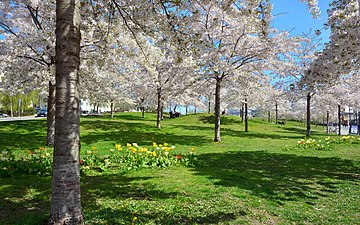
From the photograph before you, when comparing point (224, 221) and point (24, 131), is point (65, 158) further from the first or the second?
point (24, 131)

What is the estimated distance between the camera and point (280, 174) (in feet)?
23.0

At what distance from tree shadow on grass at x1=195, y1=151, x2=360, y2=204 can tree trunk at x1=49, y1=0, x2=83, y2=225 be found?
3.49 metres

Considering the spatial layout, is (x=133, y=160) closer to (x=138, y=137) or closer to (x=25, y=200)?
(x=25, y=200)

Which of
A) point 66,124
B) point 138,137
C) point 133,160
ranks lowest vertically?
point 138,137

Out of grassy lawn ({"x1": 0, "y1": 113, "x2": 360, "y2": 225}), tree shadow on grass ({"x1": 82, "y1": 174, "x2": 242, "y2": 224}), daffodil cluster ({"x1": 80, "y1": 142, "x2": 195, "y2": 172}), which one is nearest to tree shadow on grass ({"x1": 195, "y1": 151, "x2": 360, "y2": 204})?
grassy lawn ({"x1": 0, "y1": 113, "x2": 360, "y2": 225})

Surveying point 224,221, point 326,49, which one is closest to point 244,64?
point 326,49

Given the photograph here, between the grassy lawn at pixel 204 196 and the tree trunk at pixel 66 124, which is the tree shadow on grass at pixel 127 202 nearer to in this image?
the grassy lawn at pixel 204 196

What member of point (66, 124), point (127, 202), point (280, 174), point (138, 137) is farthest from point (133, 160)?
point (138, 137)

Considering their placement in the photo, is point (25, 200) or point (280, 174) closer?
point (25, 200)

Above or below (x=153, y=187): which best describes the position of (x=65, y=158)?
above

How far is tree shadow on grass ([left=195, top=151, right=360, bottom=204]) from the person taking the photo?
533cm

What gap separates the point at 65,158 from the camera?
2.94 meters

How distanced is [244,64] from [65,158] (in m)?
13.5

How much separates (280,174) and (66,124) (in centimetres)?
588
